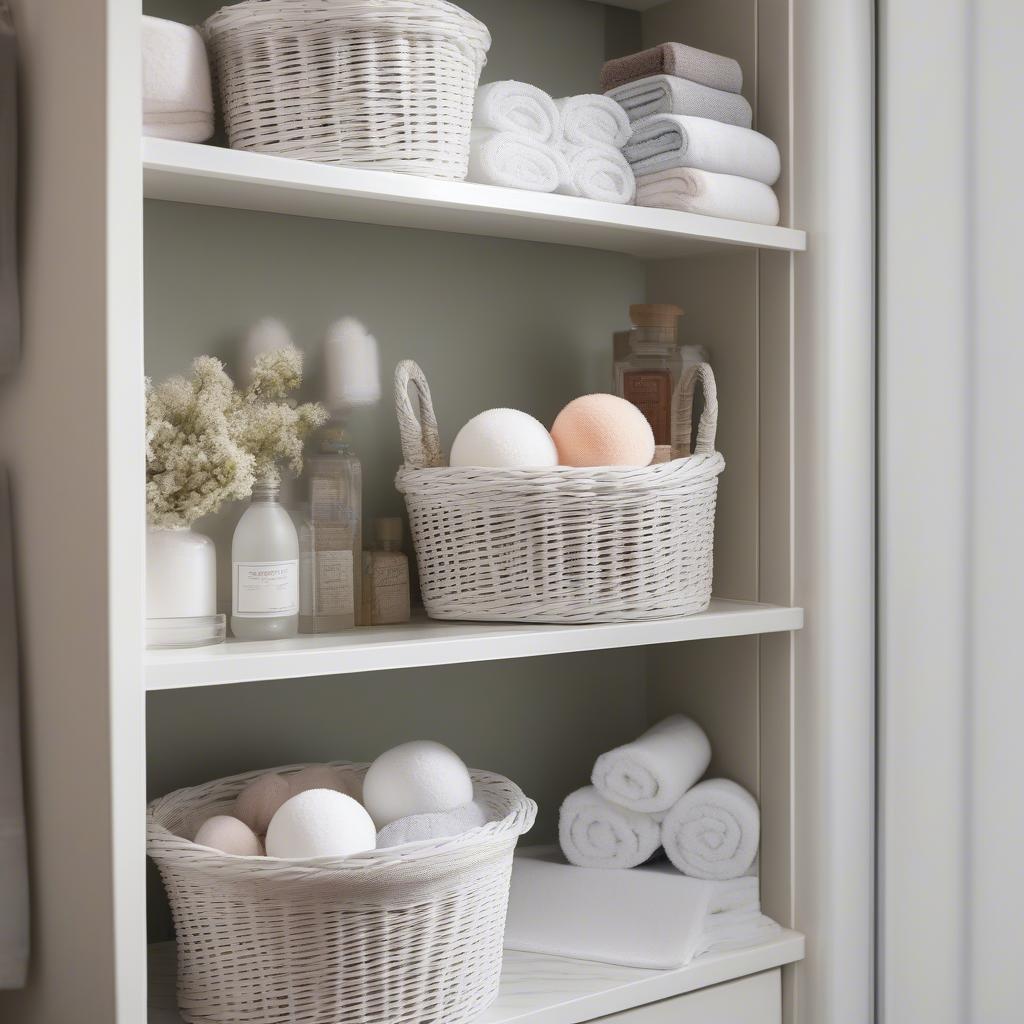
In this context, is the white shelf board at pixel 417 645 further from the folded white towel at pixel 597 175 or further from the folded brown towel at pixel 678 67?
the folded brown towel at pixel 678 67

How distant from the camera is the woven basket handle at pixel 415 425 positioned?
1.29 meters

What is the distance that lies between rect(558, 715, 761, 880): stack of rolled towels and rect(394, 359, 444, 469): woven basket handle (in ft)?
1.37

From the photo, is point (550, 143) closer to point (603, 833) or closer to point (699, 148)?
point (699, 148)

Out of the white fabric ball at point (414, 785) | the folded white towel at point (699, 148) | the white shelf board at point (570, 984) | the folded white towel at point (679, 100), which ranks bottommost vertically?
the white shelf board at point (570, 984)

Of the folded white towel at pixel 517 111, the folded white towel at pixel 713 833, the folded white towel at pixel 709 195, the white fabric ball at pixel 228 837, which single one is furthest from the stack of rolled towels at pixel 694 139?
the white fabric ball at pixel 228 837

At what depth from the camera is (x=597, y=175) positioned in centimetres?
131

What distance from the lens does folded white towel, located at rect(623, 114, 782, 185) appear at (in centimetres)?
133

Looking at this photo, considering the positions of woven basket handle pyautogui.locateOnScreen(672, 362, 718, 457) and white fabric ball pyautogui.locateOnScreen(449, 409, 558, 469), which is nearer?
white fabric ball pyautogui.locateOnScreen(449, 409, 558, 469)

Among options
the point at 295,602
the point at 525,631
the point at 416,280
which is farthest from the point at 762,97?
the point at 295,602

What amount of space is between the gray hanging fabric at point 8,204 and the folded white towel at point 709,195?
0.66 metres

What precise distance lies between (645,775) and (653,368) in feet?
1.57

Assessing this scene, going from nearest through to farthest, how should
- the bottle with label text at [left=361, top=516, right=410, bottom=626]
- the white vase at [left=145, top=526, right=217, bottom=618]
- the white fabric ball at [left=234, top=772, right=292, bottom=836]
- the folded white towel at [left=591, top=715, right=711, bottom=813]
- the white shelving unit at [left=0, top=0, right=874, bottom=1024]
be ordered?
1. the white shelving unit at [left=0, top=0, right=874, bottom=1024]
2. the white vase at [left=145, top=526, right=217, bottom=618]
3. the white fabric ball at [left=234, top=772, right=292, bottom=836]
4. the bottle with label text at [left=361, top=516, right=410, bottom=626]
5. the folded white towel at [left=591, top=715, right=711, bottom=813]

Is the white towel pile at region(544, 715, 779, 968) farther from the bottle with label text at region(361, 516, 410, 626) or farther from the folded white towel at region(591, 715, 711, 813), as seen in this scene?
the bottle with label text at region(361, 516, 410, 626)

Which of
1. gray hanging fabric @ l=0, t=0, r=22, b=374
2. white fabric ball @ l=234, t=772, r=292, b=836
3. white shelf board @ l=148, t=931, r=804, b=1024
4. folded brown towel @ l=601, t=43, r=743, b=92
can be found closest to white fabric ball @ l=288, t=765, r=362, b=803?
white fabric ball @ l=234, t=772, r=292, b=836
